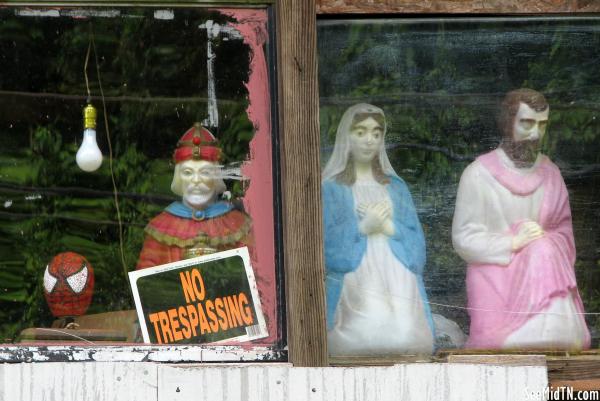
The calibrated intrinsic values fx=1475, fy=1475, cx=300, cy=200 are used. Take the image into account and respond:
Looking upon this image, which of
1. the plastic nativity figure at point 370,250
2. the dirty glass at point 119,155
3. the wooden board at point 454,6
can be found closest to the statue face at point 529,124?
the wooden board at point 454,6

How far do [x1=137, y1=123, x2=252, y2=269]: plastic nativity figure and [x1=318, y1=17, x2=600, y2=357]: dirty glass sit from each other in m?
0.40

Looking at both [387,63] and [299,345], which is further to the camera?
[387,63]

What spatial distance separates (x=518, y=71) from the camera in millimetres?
6301

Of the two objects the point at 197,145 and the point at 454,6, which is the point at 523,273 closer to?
the point at 454,6

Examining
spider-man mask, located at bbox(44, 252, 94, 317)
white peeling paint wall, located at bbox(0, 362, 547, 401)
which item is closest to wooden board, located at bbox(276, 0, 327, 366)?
white peeling paint wall, located at bbox(0, 362, 547, 401)

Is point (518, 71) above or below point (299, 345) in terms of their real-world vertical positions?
above

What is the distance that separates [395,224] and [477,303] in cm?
48

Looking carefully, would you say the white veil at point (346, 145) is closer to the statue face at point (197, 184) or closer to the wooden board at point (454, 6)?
the wooden board at point (454, 6)

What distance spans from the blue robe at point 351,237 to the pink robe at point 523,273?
0.60ft

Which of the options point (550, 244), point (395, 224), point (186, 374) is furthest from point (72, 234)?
point (550, 244)

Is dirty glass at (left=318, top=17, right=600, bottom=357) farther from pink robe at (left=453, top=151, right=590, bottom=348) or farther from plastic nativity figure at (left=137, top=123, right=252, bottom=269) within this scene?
plastic nativity figure at (left=137, top=123, right=252, bottom=269)

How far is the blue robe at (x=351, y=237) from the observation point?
612 cm

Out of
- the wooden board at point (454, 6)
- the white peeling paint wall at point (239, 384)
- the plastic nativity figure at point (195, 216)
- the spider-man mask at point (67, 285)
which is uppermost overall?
the wooden board at point (454, 6)

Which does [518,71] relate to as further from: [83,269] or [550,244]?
[83,269]
